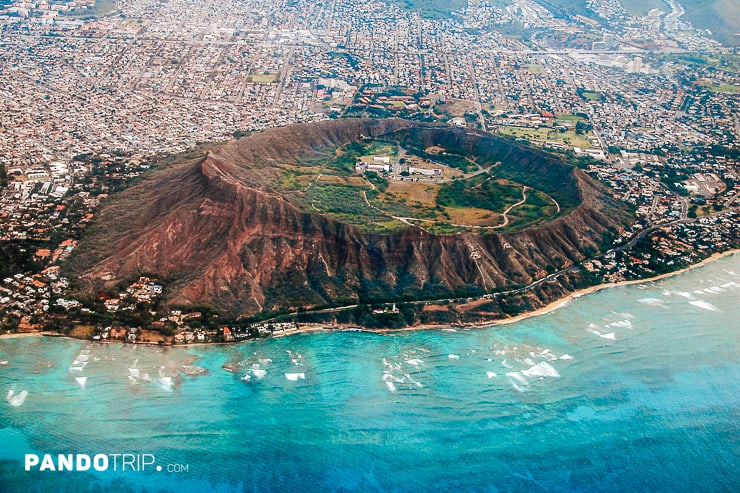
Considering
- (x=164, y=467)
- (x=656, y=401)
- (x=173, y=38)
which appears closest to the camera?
(x=164, y=467)

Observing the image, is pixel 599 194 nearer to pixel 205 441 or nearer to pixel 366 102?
pixel 366 102

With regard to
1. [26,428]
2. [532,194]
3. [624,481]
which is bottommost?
[26,428]

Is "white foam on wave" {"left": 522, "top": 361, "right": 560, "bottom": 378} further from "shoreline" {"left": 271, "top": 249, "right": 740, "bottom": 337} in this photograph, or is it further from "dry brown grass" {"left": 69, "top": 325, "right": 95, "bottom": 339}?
"dry brown grass" {"left": 69, "top": 325, "right": 95, "bottom": 339}

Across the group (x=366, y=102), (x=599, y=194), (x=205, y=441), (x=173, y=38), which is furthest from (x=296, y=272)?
(x=173, y=38)

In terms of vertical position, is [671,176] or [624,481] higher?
[671,176]

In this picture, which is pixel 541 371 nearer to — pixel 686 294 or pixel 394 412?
pixel 394 412

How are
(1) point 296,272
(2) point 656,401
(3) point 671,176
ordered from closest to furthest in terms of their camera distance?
1. (2) point 656,401
2. (1) point 296,272
3. (3) point 671,176

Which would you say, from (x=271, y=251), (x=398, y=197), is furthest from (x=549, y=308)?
(x=271, y=251)
